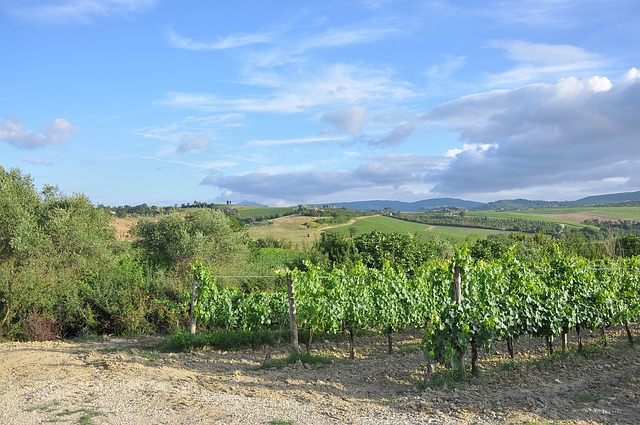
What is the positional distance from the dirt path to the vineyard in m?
0.79

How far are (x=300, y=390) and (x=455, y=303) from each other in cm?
318

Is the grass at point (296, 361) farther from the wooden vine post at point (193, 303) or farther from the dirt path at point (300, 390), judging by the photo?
the wooden vine post at point (193, 303)

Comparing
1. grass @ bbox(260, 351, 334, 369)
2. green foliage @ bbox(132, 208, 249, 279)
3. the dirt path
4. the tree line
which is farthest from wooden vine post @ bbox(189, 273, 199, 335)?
green foliage @ bbox(132, 208, 249, 279)

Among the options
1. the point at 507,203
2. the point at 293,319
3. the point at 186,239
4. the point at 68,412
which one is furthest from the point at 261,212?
the point at 507,203

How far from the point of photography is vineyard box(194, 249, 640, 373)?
909 centimetres

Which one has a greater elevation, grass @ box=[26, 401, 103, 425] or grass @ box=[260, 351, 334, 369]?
grass @ box=[26, 401, 103, 425]

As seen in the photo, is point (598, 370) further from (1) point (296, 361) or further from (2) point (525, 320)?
(1) point (296, 361)

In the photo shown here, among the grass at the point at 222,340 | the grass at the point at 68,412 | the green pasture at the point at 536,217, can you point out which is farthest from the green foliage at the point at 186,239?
the green pasture at the point at 536,217

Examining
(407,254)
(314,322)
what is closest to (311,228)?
(407,254)

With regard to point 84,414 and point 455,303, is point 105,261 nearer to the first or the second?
point 84,414

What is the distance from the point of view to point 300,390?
848cm

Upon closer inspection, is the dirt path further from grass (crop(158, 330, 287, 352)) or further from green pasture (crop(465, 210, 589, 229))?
green pasture (crop(465, 210, 589, 229))

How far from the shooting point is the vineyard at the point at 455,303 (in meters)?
9.09

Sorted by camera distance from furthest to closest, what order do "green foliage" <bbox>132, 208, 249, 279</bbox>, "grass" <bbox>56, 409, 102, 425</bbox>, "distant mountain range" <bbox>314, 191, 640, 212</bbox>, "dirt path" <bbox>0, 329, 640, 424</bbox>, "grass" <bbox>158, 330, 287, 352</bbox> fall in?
1. "distant mountain range" <bbox>314, 191, 640, 212</bbox>
2. "green foliage" <bbox>132, 208, 249, 279</bbox>
3. "grass" <bbox>158, 330, 287, 352</bbox>
4. "dirt path" <bbox>0, 329, 640, 424</bbox>
5. "grass" <bbox>56, 409, 102, 425</bbox>
